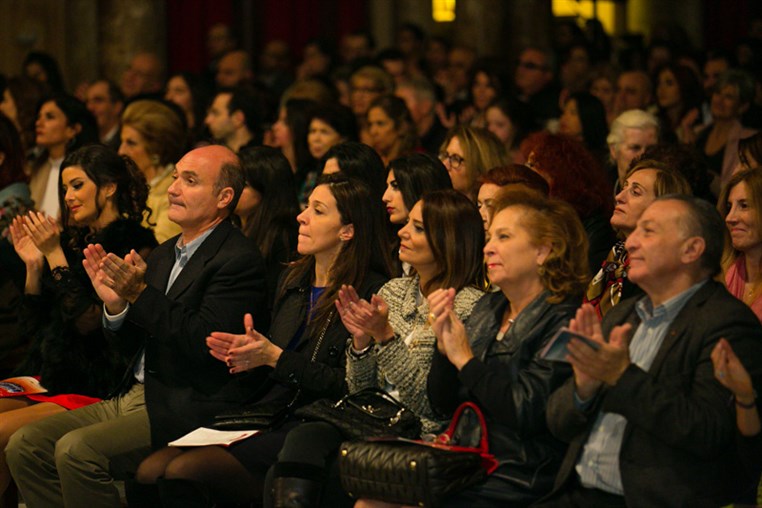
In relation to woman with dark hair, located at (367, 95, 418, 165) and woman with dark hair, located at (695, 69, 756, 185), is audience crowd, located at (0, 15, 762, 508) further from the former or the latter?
woman with dark hair, located at (367, 95, 418, 165)

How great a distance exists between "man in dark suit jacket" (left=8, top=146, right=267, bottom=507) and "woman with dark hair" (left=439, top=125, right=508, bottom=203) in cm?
162

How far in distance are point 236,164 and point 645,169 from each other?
5.71 feet

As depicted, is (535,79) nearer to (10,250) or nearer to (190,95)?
(190,95)

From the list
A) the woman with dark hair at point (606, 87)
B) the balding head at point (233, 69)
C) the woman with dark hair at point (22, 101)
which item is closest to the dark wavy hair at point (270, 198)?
the woman with dark hair at point (22, 101)

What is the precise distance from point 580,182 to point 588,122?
261 cm

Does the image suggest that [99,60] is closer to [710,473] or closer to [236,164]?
[236,164]

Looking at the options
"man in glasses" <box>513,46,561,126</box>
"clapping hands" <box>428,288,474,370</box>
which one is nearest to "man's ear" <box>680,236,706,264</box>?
"clapping hands" <box>428,288,474,370</box>

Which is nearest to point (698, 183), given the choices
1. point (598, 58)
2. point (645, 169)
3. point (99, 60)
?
point (645, 169)

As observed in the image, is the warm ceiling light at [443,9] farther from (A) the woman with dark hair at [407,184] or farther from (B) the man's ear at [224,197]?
(B) the man's ear at [224,197]

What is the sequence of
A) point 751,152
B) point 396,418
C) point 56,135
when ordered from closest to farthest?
point 396,418 < point 751,152 < point 56,135

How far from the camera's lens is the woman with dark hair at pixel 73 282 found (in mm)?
6133

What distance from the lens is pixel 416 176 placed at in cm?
637

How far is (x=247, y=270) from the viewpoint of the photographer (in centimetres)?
568

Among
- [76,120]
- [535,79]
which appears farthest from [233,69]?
[76,120]
